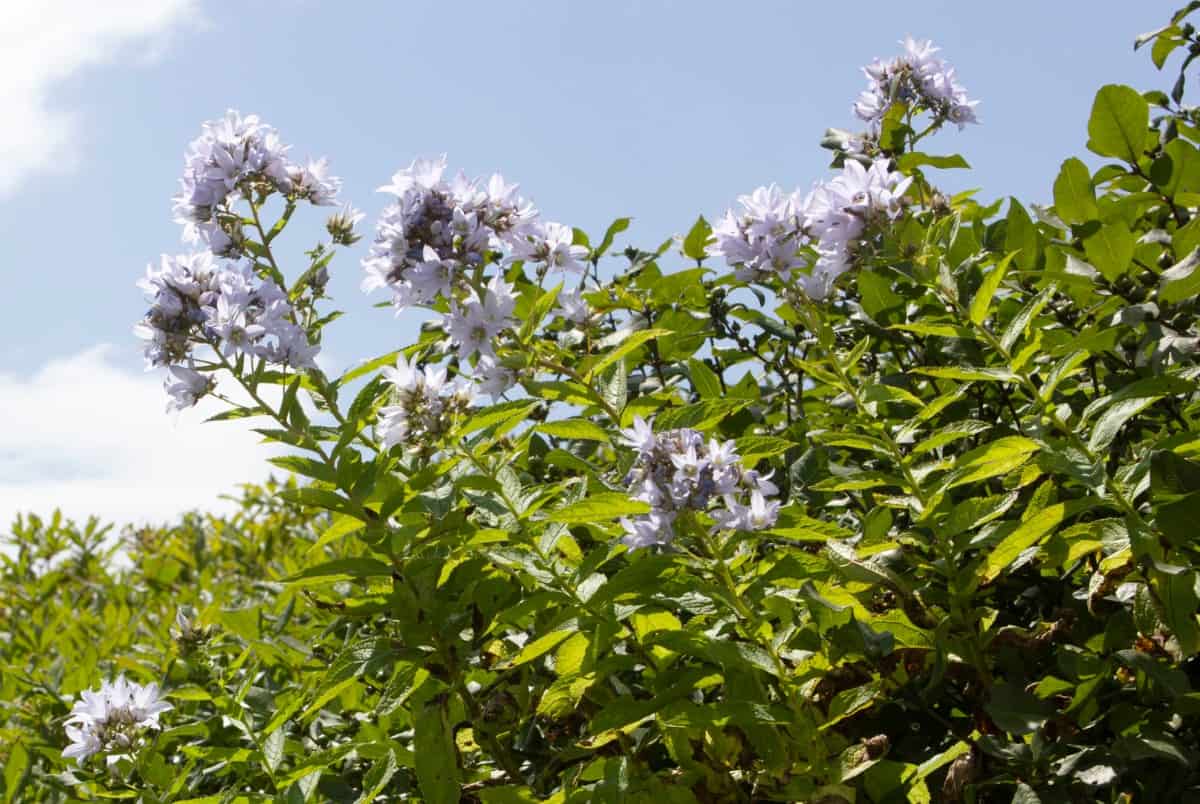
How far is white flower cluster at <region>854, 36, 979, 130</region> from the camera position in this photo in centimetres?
359

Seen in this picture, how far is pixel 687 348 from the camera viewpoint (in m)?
3.32

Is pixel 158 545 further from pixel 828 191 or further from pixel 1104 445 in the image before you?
pixel 1104 445

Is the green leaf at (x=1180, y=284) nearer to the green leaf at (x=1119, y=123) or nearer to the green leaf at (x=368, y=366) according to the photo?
the green leaf at (x=1119, y=123)

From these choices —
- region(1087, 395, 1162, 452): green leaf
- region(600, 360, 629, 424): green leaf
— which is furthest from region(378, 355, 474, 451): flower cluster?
region(1087, 395, 1162, 452): green leaf

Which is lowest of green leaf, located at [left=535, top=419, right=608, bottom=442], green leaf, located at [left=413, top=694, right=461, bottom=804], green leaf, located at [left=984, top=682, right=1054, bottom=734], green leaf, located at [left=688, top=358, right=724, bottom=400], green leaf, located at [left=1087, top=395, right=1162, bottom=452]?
green leaf, located at [left=984, top=682, right=1054, bottom=734]

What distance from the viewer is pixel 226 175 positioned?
289 cm

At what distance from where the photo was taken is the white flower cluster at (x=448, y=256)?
2459mm

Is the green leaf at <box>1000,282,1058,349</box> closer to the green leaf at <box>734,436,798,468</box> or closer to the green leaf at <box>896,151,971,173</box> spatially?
the green leaf at <box>734,436,798,468</box>

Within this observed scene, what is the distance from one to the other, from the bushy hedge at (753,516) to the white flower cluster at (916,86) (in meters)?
0.43

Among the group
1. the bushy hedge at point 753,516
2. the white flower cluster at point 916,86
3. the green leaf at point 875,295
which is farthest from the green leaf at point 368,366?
the white flower cluster at point 916,86

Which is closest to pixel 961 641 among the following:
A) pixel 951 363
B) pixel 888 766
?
pixel 888 766

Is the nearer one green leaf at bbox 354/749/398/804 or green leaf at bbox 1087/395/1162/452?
green leaf at bbox 1087/395/1162/452

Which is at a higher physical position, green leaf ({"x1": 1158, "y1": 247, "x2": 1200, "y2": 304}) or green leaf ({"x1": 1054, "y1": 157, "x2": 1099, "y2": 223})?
green leaf ({"x1": 1054, "y1": 157, "x2": 1099, "y2": 223})

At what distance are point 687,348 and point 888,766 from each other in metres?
1.45
